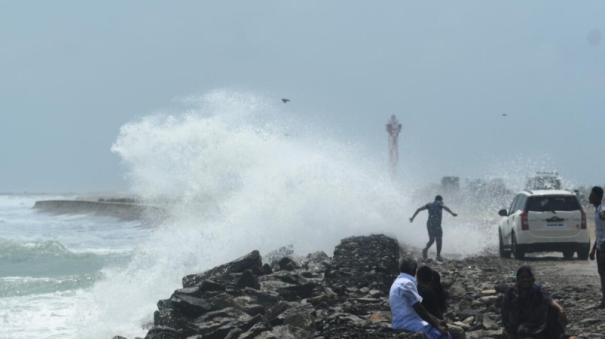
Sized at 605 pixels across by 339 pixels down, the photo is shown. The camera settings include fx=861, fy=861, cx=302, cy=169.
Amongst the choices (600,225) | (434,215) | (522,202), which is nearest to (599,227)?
(600,225)

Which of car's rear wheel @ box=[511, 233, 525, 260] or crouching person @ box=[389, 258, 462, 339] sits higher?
car's rear wheel @ box=[511, 233, 525, 260]

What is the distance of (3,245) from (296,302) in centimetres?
3057

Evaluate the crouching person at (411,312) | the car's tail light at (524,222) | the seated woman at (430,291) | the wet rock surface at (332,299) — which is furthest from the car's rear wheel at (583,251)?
the crouching person at (411,312)

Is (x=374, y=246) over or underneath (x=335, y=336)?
over

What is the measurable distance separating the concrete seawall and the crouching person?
A: 49530mm

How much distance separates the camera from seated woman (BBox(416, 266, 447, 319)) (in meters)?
7.95

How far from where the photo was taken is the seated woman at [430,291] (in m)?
7.95

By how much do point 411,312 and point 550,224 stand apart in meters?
12.6

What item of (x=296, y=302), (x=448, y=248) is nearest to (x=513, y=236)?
(x=448, y=248)

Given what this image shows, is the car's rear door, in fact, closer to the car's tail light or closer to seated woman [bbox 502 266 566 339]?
the car's tail light

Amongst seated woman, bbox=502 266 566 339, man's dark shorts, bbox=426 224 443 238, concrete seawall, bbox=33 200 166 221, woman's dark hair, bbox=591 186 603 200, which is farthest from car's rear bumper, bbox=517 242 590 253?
concrete seawall, bbox=33 200 166 221

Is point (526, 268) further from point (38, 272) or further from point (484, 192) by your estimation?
point (484, 192)

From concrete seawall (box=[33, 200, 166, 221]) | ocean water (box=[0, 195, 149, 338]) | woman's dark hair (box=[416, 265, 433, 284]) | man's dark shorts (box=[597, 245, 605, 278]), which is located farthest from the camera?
concrete seawall (box=[33, 200, 166, 221])

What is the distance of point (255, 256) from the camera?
52.3 feet
